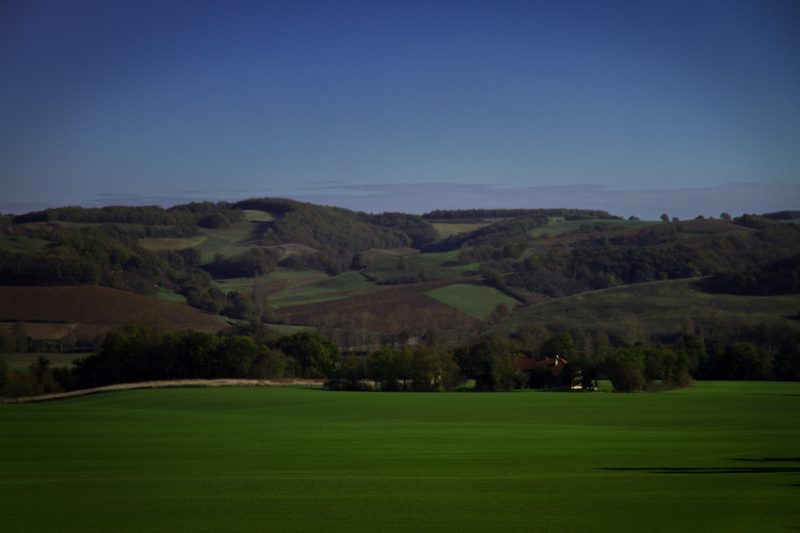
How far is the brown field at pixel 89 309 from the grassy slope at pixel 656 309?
53250mm

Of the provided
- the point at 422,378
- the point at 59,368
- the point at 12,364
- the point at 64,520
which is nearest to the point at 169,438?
the point at 64,520

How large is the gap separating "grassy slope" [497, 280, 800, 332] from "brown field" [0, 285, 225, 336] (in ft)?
175

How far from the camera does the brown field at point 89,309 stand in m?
154

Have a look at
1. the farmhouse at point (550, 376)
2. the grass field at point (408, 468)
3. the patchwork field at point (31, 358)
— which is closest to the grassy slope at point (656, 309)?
the farmhouse at point (550, 376)

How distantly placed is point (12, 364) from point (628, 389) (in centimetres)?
6876

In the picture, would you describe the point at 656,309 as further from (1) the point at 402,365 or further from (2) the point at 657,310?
(1) the point at 402,365

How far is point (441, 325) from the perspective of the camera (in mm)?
183625

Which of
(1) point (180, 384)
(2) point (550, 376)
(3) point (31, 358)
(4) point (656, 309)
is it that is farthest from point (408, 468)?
(4) point (656, 309)

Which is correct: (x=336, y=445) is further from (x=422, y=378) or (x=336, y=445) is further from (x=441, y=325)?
(x=441, y=325)

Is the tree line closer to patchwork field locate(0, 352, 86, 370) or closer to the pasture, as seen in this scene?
patchwork field locate(0, 352, 86, 370)

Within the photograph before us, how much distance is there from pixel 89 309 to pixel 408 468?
13539 cm

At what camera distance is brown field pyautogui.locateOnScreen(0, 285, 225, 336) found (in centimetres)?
15388

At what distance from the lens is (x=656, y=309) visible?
17375 cm

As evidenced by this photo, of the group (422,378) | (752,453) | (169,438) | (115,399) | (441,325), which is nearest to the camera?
(752,453)
